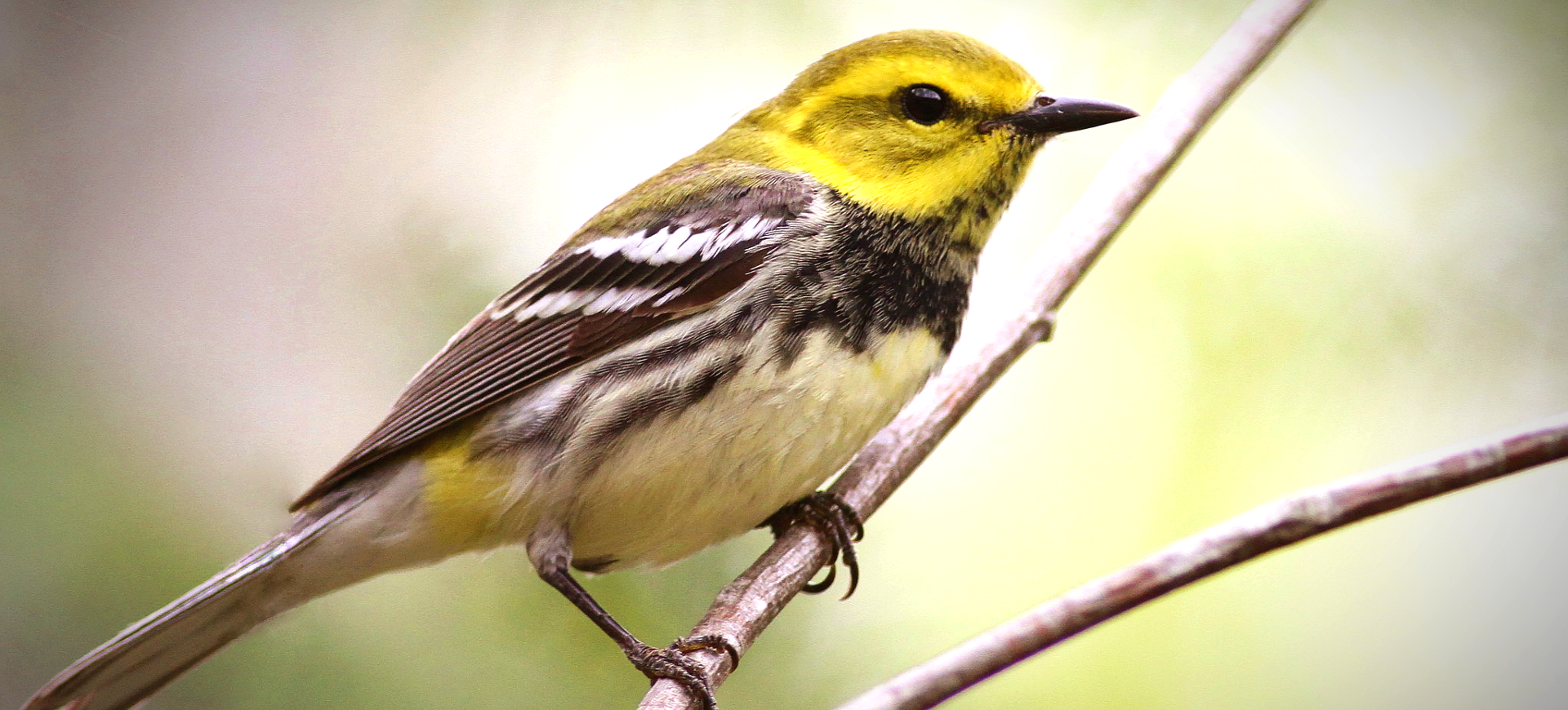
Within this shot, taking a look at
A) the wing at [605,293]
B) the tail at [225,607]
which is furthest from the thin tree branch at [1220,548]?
the tail at [225,607]

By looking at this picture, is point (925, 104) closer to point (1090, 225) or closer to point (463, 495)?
point (1090, 225)

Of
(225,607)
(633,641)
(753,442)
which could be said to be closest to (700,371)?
(753,442)

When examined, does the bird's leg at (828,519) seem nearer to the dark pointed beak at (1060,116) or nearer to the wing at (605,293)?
the wing at (605,293)

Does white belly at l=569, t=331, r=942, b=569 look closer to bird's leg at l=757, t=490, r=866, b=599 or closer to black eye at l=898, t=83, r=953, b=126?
bird's leg at l=757, t=490, r=866, b=599

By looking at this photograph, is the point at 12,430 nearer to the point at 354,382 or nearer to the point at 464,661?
the point at 354,382

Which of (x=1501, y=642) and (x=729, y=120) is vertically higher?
(x=729, y=120)

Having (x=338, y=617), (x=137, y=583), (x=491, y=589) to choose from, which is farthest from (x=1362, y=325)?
(x=137, y=583)
